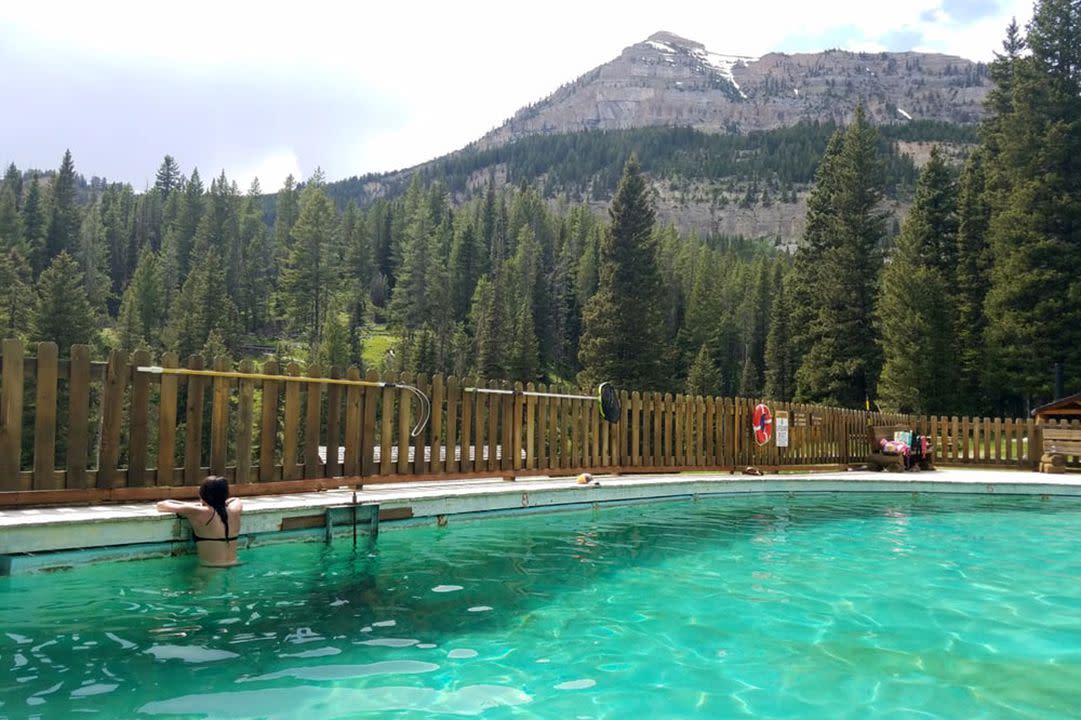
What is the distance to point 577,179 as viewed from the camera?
200m

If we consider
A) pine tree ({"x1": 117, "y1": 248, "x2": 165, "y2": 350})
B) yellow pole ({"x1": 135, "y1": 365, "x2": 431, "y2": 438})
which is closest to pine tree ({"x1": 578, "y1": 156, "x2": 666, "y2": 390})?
yellow pole ({"x1": 135, "y1": 365, "x2": 431, "y2": 438})

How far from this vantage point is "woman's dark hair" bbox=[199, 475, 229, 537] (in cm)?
580

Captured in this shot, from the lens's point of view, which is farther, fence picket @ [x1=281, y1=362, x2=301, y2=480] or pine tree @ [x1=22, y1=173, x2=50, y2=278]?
pine tree @ [x1=22, y1=173, x2=50, y2=278]

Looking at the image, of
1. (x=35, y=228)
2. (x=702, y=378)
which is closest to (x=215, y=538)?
(x=702, y=378)

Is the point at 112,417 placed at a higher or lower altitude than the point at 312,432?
higher

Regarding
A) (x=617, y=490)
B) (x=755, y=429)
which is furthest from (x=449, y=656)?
(x=755, y=429)

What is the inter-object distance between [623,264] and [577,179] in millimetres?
158850

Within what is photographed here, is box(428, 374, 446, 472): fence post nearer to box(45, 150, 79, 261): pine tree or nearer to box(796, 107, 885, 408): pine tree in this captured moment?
box(796, 107, 885, 408): pine tree

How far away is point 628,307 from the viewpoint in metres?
45.3

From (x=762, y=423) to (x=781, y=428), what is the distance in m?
0.70

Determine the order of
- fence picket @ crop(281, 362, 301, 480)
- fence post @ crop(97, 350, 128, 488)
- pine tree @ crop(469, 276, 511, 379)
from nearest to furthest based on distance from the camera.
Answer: fence post @ crop(97, 350, 128, 488) < fence picket @ crop(281, 362, 301, 480) < pine tree @ crop(469, 276, 511, 379)

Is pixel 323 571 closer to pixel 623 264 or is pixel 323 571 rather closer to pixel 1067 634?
pixel 1067 634

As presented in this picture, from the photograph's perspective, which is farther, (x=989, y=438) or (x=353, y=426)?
(x=989, y=438)

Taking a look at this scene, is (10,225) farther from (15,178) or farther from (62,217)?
(15,178)
